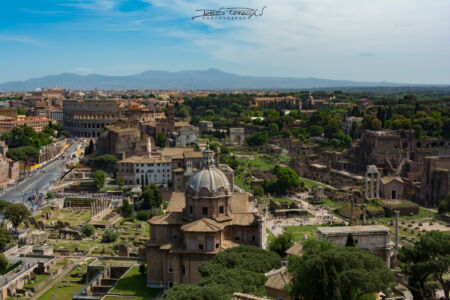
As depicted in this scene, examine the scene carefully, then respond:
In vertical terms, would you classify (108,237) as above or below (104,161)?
below

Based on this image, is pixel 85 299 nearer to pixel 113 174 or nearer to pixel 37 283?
pixel 37 283

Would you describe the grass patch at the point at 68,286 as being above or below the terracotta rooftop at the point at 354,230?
below

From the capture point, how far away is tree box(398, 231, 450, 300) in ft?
80.0

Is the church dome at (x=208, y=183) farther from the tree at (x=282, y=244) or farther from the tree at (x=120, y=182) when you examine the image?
the tree at (x=120, y=182)

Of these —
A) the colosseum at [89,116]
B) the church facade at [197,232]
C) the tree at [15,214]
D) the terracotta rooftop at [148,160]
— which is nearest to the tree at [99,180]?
the terracotta rooftop at [148,160]

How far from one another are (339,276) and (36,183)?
55.7 metres

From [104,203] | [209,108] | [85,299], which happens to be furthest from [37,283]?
[209,108]

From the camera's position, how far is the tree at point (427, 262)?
24.4 m

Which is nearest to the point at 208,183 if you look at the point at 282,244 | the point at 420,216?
the point at 282,244

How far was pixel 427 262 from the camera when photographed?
976 inches

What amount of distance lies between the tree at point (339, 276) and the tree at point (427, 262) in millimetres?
3276

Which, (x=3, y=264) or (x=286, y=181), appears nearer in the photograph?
(x=3, y=264)

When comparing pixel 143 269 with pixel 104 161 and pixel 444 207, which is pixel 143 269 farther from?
pixel 104 161

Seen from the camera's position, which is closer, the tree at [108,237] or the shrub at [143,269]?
the shrub at [143,269]
